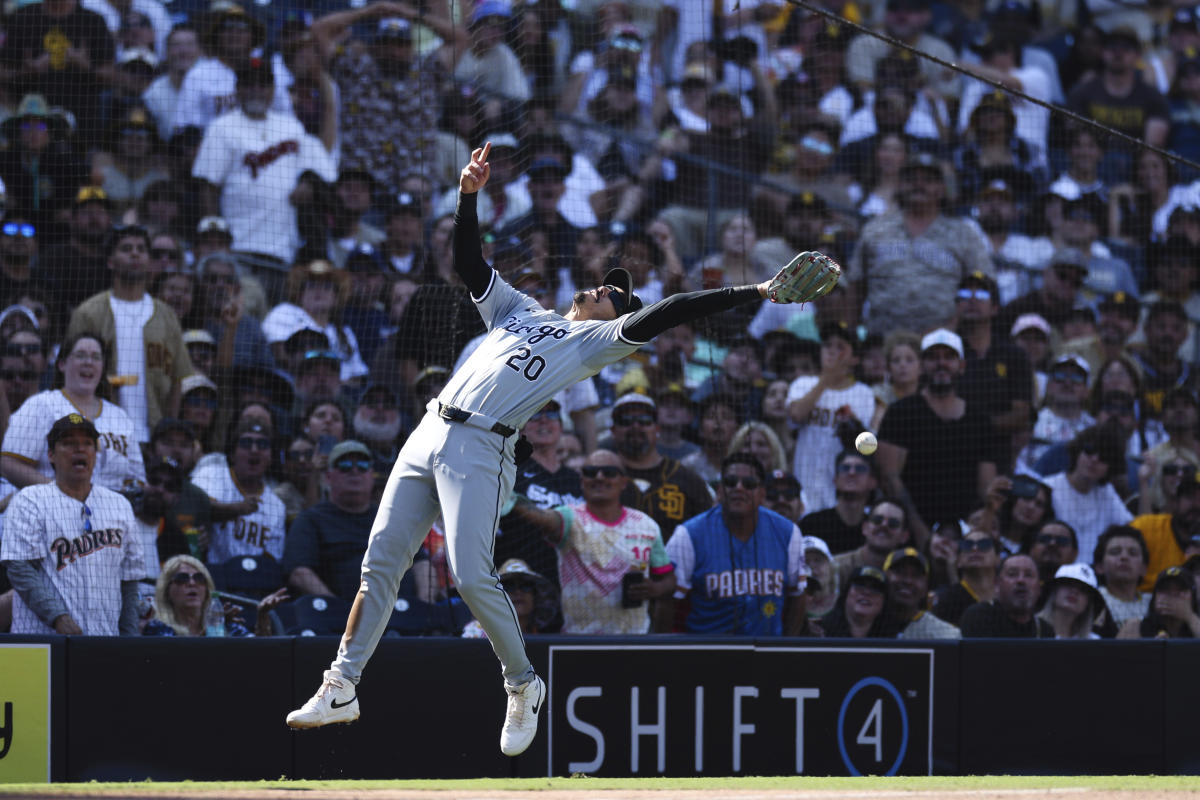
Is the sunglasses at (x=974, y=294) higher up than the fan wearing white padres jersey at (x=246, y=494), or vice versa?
the sunglasses at (x=974, y=294)

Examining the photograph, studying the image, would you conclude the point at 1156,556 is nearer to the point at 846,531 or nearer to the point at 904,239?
the point at 846,531

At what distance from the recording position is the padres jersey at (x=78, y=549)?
26.2ft

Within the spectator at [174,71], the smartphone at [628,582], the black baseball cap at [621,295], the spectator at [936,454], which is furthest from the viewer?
the spectator at [174,71]

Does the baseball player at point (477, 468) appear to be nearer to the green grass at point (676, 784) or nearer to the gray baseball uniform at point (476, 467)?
the gray baseball uniform at point (476, 467)

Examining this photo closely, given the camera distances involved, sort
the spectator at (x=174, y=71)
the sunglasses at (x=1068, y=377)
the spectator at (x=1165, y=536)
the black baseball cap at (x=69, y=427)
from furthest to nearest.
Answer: the spectator at (x=174, y=71)
the sunglasses at (x=1068, y=377)
the spectator at (x=1165, y=536)
the black baseball cap at (x=69, y=427)

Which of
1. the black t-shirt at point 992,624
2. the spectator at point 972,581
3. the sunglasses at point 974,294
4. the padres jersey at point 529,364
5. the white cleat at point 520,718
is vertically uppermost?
the sunglasses at point 974,294

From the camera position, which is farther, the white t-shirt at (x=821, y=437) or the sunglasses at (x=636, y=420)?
the white t-shirt at (x=821, y=437)

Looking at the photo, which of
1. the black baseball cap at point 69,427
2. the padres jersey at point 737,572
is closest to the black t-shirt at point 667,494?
the padres jersey at point 737,572

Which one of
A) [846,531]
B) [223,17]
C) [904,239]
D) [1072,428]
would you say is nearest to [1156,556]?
[1072,428]

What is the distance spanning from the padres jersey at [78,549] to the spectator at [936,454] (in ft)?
14.8

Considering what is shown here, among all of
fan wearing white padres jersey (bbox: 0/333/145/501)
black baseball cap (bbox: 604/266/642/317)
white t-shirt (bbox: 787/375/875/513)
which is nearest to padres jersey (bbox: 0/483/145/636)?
fan wearing white padres jersey (bbox: 0/333/145/501)

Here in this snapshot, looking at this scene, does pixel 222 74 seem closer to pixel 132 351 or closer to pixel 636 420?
pixel 132 351

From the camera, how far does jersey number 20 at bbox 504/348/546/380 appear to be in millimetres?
6719

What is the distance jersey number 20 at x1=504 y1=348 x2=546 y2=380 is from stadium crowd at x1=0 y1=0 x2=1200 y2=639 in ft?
6.74
